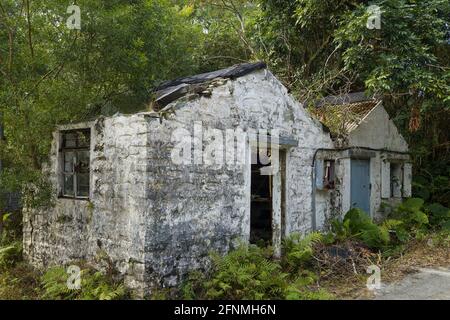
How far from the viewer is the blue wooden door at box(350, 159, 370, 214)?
9.79 metres

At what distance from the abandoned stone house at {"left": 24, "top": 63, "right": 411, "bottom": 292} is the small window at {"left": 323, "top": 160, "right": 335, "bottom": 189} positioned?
46 millimetres

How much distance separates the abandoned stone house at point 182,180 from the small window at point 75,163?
2 centimetres

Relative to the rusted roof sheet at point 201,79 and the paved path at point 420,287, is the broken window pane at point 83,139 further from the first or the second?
the paved path at point 420,287

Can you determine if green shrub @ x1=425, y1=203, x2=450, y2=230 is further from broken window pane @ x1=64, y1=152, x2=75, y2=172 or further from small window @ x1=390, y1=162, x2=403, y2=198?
broken window pane @ x1=64, y1=152, x2=75, y2=172

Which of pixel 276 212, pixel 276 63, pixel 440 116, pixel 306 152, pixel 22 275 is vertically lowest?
pixel 22 275

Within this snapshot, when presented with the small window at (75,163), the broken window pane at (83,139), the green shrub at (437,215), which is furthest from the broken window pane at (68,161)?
the green shrub at (437,215)

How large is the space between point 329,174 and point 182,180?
4.26 metres

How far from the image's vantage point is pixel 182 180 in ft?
19.7

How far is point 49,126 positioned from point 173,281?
3329mm

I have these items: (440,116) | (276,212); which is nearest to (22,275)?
(276,212)

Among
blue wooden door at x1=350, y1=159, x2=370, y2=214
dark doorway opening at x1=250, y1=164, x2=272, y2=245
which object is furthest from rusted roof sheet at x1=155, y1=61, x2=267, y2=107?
blue wooden door at x1=350, y1=159, x2=370, y2=214
